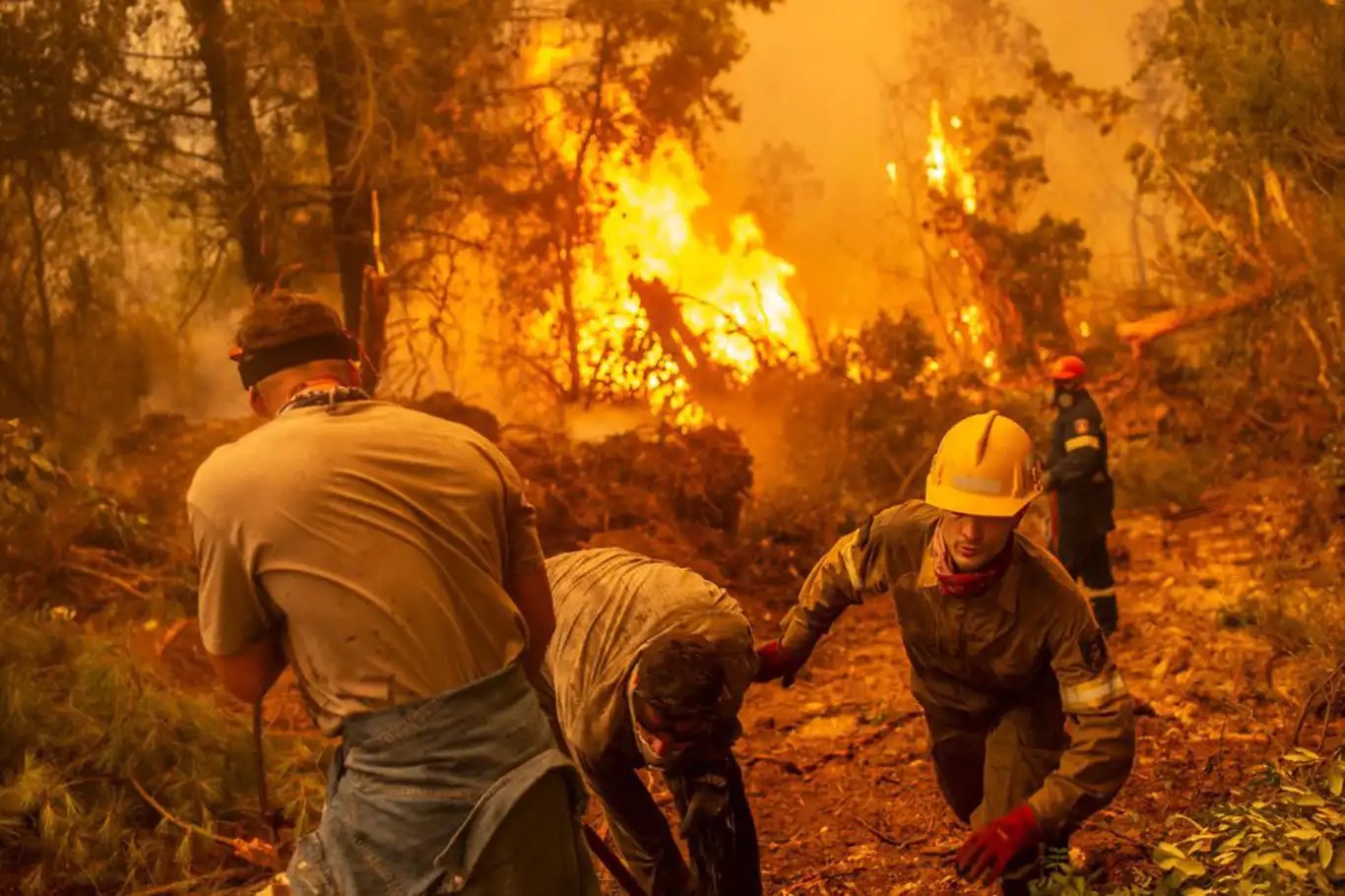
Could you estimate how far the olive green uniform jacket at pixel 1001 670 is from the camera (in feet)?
9.25

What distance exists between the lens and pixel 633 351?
11.4 m

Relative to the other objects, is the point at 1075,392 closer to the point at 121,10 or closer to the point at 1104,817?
the point at 1104,817

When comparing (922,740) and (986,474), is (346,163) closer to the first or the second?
(922,740)

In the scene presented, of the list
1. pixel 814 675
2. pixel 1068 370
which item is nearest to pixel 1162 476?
pixel 1068 370

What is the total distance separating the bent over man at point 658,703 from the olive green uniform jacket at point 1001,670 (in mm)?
589

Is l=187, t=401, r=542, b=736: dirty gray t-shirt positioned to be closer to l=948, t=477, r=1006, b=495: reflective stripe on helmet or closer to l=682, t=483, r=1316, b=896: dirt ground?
l=948, t=477, r=1006, b=495: reflective stripe on helmet

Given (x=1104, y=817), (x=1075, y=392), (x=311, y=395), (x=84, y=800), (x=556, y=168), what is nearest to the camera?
(x=311, y=395)

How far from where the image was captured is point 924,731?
5.64 m

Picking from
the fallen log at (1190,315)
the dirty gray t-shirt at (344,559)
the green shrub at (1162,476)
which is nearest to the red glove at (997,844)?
the dirty gray t-shirt at (344,559)

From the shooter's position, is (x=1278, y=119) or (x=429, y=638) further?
(x=1278, y=119)

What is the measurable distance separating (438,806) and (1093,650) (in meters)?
1.78

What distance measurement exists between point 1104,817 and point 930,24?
24249 mm

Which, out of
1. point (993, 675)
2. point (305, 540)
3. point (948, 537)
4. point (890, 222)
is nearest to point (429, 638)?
point (305, 540)

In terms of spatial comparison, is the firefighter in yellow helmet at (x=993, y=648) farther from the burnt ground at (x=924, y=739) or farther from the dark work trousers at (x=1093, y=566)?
the dark work trousers at (x=1093, y=566)
